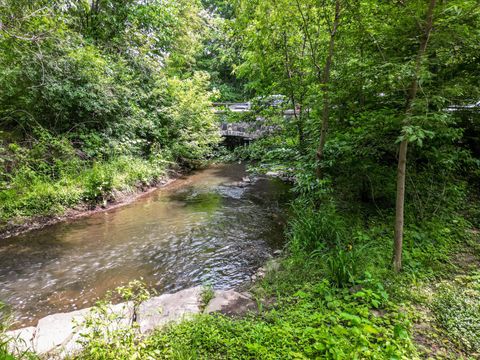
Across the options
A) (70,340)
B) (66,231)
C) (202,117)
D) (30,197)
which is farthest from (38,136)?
(70,340)

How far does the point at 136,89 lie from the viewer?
10133mm

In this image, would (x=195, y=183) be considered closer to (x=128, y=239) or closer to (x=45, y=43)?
(x=128, y=239)

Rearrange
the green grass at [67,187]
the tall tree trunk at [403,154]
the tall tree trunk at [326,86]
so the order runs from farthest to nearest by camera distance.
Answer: the green grass at [67,187], the tall tree trunk at [326,86], the tall tree trunk at [403,154]

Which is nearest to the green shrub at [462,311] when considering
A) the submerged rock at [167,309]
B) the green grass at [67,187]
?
the submerged rock at [167,309]

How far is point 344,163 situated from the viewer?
14.1ft

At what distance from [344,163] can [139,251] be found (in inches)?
156

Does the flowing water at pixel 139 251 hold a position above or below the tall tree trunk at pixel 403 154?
below

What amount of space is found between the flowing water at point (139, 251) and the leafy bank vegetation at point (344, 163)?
3.19 ft

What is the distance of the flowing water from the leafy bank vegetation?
97cm

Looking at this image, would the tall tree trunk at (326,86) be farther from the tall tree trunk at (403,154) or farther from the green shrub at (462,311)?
the green shrub at (462,311)

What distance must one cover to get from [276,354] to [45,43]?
8.30 m

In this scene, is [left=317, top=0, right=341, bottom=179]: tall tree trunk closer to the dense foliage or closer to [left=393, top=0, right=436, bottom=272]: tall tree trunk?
[left=393, top=0, right=436, bottom=272]: tall tree trunk

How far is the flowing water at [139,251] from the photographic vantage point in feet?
12.5

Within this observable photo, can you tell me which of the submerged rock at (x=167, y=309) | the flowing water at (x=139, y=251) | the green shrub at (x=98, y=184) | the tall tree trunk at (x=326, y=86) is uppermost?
the tall tree trunk at (x=326, y=86)
